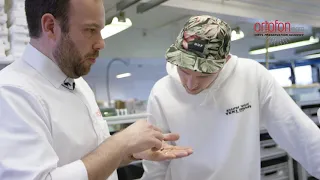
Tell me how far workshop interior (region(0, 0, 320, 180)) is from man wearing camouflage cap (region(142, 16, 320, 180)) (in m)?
0.91

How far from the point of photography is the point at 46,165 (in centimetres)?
70

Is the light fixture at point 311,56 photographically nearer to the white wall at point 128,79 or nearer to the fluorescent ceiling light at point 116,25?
the white wall at point 128,79

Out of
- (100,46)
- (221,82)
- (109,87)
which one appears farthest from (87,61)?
(109,87)

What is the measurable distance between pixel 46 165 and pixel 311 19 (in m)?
4.58

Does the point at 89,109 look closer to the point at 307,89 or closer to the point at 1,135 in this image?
the point at 1,135

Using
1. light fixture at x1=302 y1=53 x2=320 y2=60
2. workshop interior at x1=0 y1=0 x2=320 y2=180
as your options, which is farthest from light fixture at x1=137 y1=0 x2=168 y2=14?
light fixture at x1=302 y1=53 x2=320 y2=60

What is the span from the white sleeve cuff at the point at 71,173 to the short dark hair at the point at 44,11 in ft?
1.25

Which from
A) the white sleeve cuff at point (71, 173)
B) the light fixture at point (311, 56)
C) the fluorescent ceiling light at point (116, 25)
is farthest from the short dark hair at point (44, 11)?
the light fixture at point (311, 56)

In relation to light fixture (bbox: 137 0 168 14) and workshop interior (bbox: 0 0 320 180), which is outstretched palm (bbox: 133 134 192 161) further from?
light fixture (bbox: 137 0 168 14)

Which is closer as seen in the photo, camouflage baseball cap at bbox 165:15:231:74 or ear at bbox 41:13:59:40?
ear at bbox 41:13:59:40

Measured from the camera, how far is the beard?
0.85 metres

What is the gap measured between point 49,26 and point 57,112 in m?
0.25

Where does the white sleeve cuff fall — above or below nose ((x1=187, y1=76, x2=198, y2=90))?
below

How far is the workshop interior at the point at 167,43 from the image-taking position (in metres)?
2.18
